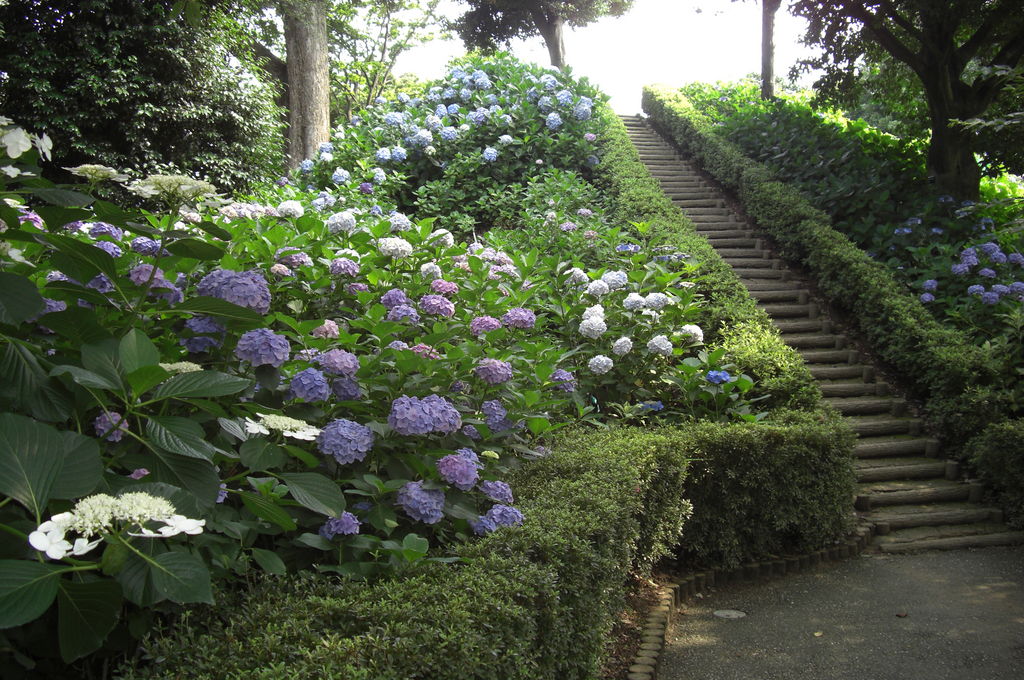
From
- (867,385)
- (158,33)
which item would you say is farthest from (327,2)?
(867,385)

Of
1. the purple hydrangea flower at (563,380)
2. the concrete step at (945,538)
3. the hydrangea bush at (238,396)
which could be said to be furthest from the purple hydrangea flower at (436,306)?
the concrete step at (945,538)

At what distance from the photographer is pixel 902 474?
656 cm

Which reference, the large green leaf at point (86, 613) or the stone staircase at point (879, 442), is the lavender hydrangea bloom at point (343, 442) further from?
the stone staircase at point (879, 442)

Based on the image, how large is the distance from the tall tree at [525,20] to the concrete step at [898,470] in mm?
16804

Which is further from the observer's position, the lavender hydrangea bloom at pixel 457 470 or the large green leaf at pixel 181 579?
the lavender hydrangea bloom at pixel 457 470

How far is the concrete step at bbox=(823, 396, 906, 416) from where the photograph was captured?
284 inches

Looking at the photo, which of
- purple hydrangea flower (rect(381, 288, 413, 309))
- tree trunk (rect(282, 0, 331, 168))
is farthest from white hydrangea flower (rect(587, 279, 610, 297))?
tree trunk (rect(282, 0, 331, 168))

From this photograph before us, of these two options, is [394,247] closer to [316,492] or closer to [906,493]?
[316,492]

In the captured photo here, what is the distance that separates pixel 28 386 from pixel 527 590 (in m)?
1.42

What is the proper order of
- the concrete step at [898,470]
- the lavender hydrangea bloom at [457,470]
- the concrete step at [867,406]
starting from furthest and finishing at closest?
the concrete step at [867,406] → the concrete step at [898,470] → the lavender hydrangea bloom at [457,470]

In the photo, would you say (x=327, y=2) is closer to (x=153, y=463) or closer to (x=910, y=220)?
(x=910, y=220)

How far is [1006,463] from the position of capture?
19.8ft

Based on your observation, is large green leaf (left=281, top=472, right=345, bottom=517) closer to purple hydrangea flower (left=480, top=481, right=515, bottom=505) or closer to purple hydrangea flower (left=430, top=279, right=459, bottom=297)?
purple hydrangea flower (left=480, top=481, right=515, bottom=505)

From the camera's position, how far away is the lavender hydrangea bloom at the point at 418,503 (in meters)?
→ 2.49
